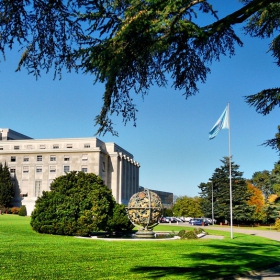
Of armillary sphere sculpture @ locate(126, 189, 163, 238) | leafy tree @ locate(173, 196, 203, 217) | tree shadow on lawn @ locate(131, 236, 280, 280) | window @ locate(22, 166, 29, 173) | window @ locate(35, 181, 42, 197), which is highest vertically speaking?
window @ locate(22, 166, 29, 173)

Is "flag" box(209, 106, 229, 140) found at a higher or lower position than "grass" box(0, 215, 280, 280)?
higher

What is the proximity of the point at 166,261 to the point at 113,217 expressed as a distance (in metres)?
13.7

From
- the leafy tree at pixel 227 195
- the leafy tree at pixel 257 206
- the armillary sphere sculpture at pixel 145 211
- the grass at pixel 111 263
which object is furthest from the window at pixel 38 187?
the grass at pixel 111 263

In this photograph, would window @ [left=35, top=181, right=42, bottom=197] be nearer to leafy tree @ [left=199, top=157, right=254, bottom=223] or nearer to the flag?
leafy tree @ [left=199, top=157, right=254, bottom=223]

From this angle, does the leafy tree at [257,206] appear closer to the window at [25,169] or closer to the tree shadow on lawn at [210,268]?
the window at [25,169]

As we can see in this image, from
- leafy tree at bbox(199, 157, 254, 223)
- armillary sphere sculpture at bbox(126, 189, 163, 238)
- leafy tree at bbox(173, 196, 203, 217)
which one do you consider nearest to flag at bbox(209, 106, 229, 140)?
A: armillary sphere sculpture at bbox(126, 189, 163, 238)

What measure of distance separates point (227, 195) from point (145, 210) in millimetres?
44790

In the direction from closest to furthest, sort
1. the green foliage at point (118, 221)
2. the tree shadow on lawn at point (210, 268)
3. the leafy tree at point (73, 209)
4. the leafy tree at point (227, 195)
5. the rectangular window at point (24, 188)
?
1. the tree shadow on lawn at point (210, 268)
2. the leafy tree at point (73, 209)
3. the green foliage at point (118, 221)
4. the leafy tree at point (227, 195)
5. the rectangular window at point (24, 188)

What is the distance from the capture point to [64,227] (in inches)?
899

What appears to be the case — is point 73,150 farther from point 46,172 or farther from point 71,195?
point 71,195

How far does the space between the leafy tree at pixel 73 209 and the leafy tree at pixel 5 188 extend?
2219 inches

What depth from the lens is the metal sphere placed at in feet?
82.5

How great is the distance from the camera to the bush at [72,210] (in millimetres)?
23062

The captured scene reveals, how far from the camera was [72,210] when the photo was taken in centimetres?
2339
